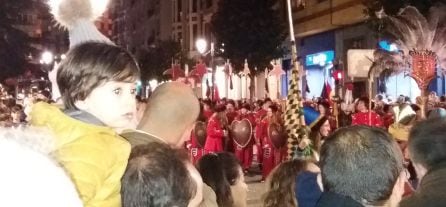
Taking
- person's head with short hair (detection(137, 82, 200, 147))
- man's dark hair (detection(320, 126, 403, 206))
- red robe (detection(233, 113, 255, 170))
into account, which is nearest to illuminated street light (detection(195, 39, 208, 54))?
red robe (detection(233, 113, 255, 170))

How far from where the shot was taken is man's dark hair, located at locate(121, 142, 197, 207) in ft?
8.00

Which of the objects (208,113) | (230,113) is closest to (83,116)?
(208,113)

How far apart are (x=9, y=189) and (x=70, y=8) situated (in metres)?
3.16

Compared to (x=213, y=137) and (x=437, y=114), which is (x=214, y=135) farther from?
(x=437, y=114)

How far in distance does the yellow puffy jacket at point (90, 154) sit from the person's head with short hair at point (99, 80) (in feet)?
0.71

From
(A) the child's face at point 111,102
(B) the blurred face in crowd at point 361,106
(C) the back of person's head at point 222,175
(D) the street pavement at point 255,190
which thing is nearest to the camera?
(A) the child's face at point 111,102

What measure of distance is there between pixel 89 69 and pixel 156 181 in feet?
1.98

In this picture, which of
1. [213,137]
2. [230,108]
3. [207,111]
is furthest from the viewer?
[230,108]

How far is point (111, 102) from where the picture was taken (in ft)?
9.47

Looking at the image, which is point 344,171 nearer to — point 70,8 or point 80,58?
point 80,58

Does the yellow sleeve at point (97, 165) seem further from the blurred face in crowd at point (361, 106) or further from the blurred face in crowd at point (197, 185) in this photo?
the blurred face in crowd at point (361, 106)

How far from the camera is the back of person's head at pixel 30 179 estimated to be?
1.59 meters

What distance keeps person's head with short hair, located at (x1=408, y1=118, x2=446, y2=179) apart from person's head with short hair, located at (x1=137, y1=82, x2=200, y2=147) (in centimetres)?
117

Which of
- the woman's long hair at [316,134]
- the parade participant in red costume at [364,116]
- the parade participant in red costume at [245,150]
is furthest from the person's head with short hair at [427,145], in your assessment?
the parade participant in red costume at [245,150]
